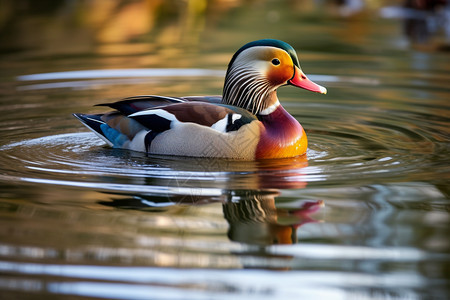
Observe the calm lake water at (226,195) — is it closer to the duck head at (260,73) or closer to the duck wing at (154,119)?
the duck wing at (154,119)

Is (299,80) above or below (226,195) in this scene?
above

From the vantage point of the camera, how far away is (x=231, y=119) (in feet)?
22.7

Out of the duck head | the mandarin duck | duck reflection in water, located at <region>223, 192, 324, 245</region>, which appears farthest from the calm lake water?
the duck head

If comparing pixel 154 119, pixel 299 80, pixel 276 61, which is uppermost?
pixel 276 61

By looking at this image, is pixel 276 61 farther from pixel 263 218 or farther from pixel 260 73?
pixel 263 218

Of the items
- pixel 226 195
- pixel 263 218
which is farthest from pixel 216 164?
pixel 263 218

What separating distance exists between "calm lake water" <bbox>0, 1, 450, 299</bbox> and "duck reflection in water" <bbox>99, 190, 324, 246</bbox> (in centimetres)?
1

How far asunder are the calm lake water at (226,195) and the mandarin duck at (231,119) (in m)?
0.15

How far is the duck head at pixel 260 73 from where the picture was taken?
7.29 m

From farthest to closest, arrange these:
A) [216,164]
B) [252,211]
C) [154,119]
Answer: [154,119]
[216,164]
[252,211]

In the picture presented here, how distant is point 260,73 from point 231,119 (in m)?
0.65

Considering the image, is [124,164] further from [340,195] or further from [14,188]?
[340,195]

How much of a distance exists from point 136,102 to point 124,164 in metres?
0.87

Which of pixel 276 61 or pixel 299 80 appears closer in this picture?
pixel 276 61
